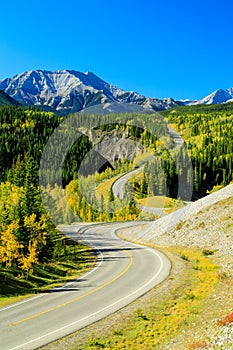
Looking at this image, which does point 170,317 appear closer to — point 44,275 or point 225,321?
point 225,321

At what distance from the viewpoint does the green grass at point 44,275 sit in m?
29.7

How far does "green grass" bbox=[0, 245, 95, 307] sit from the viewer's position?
2973cm

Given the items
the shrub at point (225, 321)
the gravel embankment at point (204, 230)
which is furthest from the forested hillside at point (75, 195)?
the shrub at point (225, 321)

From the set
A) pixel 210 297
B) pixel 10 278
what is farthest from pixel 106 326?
pixel 10 278

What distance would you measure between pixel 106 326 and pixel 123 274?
45.5 ft

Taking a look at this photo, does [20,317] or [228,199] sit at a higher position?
[228,199]

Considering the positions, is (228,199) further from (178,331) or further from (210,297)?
(178,331)

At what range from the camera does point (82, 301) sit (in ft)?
83.6

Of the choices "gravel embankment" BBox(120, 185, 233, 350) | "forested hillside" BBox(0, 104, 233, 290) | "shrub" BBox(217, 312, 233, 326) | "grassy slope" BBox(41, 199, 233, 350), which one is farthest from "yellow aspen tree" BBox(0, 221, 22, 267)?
"shrub" BBox(217, 312, 233, 326)

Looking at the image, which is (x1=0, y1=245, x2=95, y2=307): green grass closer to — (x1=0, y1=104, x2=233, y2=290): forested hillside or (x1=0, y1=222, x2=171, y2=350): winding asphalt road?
(x1=0, y1=104, x2=233, y2=290): forested hillside

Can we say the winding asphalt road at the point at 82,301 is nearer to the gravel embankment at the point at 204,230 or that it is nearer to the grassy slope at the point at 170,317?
the grassy slope at the point at 170,317

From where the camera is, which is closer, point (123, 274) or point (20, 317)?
point (20, 317)

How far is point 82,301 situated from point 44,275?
13.6 meters

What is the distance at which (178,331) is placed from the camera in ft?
63.1
